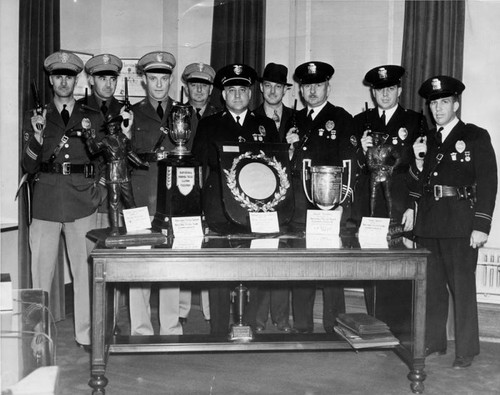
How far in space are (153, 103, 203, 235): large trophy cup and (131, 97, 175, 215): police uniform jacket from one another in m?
0.57

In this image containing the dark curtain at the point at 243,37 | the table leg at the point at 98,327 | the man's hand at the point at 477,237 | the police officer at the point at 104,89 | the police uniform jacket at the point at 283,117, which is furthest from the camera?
the dark curtain at the point at 243,37

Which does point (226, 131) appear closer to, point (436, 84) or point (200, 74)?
point (200, 74)

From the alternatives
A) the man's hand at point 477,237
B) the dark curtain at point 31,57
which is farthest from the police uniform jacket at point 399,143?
the dark curtain at point 31,57

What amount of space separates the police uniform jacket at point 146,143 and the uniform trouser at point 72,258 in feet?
1.28

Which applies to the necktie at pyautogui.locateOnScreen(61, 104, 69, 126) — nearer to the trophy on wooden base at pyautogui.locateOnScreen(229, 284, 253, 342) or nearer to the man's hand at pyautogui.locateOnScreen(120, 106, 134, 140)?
the man's hand at pyautogui.locateOnScreen(120, 106, 134, 140)

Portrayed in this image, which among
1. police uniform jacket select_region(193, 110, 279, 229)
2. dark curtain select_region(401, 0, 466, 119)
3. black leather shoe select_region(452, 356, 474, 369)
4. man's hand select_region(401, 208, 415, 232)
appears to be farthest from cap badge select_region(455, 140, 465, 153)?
black leather shoe select_region(452, 356, 474, 369)

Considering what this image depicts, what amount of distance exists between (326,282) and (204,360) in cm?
107

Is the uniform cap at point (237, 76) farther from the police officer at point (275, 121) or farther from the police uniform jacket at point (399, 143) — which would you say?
the police uniform jacket at point (399, 143)

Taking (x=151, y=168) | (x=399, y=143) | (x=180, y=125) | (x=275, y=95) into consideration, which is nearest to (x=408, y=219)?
(x=399, y=143)

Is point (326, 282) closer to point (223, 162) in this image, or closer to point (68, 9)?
point (223, 162)

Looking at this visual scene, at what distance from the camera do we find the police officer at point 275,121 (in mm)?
4543

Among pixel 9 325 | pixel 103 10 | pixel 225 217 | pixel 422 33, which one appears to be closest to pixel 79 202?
pixel 225 217

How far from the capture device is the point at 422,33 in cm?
459

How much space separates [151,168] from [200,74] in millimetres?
888
